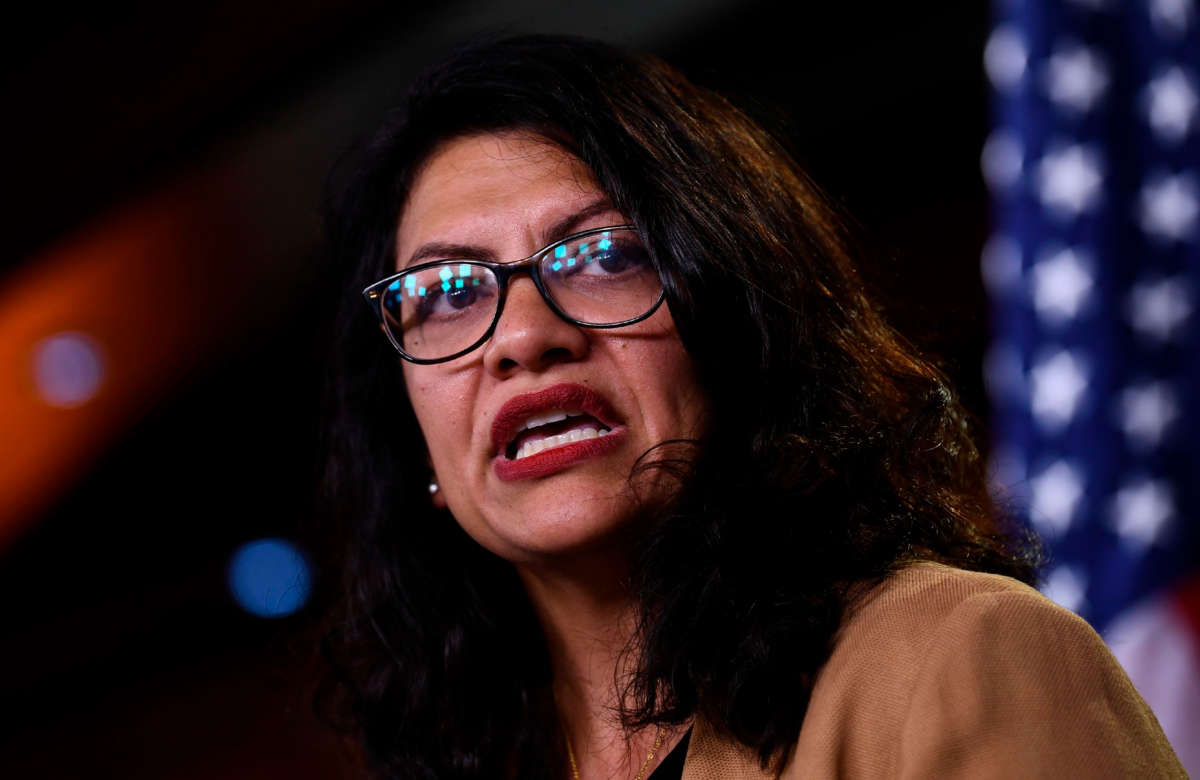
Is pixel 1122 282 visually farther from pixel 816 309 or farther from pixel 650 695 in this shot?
pixel 650 695

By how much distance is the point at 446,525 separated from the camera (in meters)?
1.72

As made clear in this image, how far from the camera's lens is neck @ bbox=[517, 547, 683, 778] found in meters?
1.37

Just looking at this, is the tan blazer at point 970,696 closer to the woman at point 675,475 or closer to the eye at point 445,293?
the woman at point 675,475

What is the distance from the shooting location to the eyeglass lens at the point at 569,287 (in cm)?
129

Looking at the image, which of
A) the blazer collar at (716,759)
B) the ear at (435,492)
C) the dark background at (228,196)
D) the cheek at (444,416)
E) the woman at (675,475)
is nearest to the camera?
the woman at (675,475)

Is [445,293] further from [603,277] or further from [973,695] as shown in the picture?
[973,695]

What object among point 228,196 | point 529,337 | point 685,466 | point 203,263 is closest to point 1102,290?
point 685,466

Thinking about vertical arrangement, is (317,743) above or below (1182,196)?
below

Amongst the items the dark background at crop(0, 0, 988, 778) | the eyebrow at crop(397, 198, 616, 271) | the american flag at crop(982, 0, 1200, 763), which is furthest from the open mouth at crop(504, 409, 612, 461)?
the dark background at crop(0, 0, 988, 778)

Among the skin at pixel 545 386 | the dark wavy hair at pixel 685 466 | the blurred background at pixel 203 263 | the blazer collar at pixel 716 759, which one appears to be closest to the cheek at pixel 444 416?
the skin at pixel 545 386

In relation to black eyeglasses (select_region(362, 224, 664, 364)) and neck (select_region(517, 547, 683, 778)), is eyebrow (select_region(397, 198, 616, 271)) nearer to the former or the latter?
black eyeglasses (select_region(362, 224, 664, 364))

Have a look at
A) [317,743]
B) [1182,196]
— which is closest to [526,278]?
[1182,196]

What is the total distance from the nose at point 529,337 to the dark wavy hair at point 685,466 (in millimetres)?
129

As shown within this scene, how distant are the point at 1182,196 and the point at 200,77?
10.8 ft
